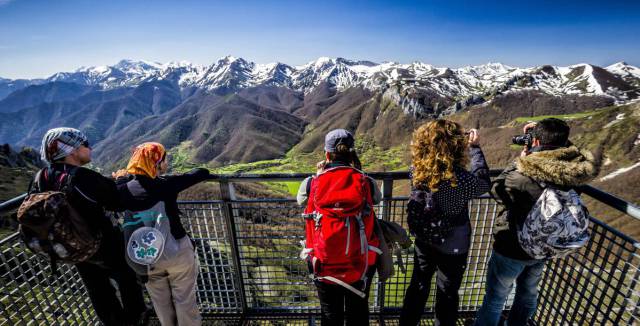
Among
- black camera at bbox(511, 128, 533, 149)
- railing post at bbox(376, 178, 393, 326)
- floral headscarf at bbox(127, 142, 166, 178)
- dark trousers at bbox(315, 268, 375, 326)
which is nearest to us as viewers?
floral headscarf at bbox(127, 142, 166, 178)

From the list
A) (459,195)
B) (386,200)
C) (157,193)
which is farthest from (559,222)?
(157,193)

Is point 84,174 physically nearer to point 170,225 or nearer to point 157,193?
point 157,193

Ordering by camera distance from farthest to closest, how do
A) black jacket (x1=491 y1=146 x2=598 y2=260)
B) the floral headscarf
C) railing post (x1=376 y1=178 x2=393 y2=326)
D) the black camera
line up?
railing post (x1=376 y1=178 x2=393 y2=326) → the black camera → the floral headscarf → black jacket (x1=491 y1=146 x2=598 y2=260)

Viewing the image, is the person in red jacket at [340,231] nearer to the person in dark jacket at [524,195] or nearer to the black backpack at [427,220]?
the black backpack at [427,220]

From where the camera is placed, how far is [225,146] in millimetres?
175625

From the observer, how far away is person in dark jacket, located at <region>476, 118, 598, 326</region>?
8.87ft

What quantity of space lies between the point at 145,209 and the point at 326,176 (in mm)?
1757

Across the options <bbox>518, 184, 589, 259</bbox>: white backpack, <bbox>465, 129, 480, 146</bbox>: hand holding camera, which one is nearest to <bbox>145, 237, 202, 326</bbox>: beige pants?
<bbox>465, 129, 480, 146</bbox>: hand holding camera

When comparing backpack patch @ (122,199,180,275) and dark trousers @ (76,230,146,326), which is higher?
backpack patch @ (122,199,180,275)

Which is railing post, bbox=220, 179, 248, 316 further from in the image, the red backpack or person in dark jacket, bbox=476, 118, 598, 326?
person in dark jacket, bbox=476, 118, 598, 326

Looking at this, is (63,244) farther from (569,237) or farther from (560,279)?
(560,279)

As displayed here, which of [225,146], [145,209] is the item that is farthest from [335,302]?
[225,146]

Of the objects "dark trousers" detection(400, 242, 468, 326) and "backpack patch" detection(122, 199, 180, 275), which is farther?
"dark trousers" detection(400, 242, 468, 326)

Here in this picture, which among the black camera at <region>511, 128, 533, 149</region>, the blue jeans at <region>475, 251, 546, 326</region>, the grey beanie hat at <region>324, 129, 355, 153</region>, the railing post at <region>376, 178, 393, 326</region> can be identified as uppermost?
the grey beanie hat at <region>324, 129, 355, 153</region>
